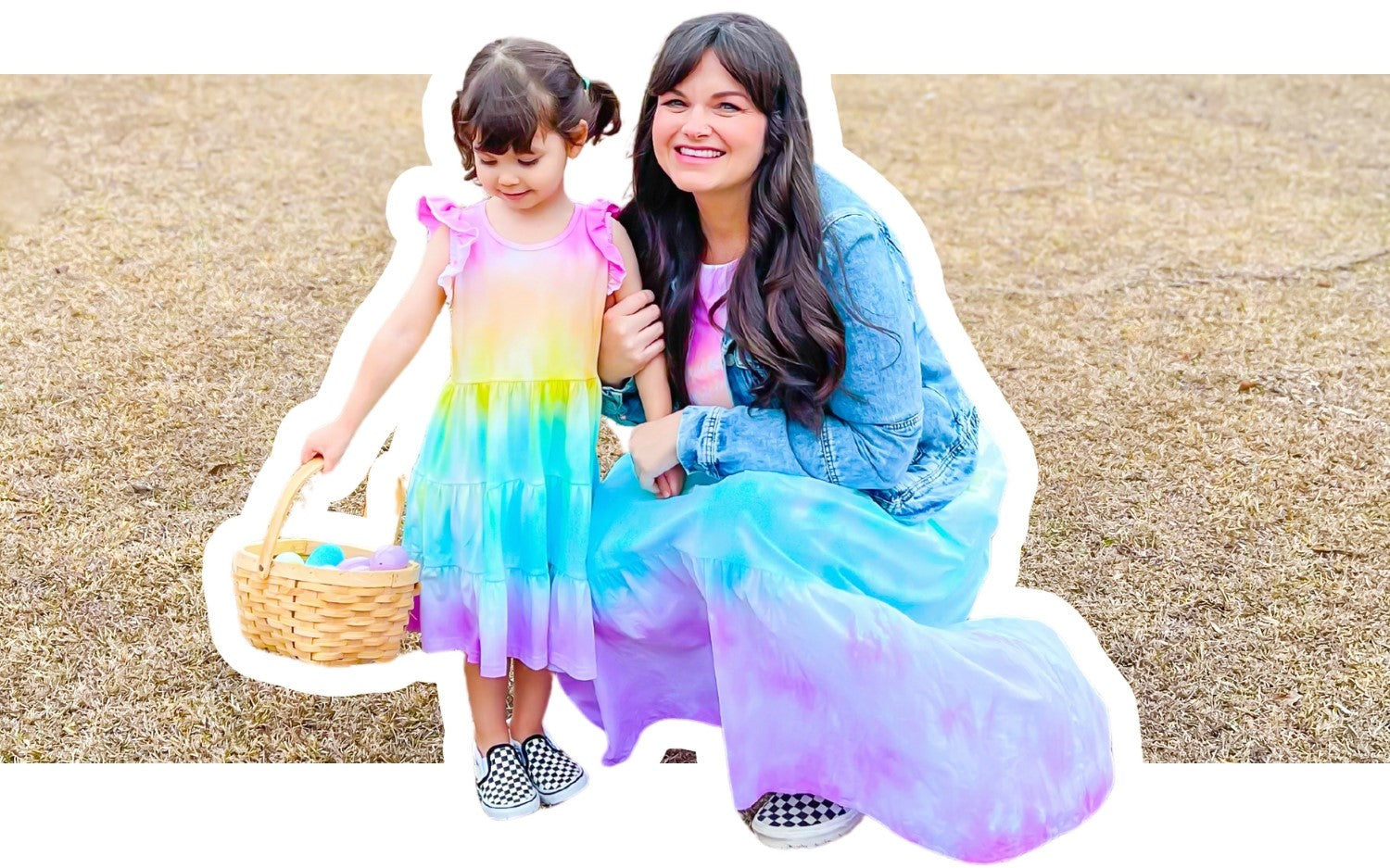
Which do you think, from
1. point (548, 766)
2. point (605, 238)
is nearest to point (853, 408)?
point (605, 238)

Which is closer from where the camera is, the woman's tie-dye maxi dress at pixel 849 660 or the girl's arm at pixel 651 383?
the woman's tie-dye maxi dress at pixel 849 660

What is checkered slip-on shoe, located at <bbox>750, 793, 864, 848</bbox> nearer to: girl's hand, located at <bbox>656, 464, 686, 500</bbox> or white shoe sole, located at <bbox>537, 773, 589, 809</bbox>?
white shoe sole, located at <bbox>537, 773, 589, 809</bbox>

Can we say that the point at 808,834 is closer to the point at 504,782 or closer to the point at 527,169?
the point at 504,782

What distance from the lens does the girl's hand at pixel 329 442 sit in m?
2.32

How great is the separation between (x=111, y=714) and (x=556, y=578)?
47.6 inches

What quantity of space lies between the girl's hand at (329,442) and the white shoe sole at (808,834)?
0.88 meters

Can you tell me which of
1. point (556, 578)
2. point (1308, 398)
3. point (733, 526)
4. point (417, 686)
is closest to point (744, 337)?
point (733, 526)

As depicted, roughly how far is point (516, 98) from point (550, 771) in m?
1.06

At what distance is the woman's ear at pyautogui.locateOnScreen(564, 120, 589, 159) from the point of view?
2209 millimetres

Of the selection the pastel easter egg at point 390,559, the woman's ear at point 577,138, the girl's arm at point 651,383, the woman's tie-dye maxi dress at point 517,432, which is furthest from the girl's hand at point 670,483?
the woman's ear at point 577,138

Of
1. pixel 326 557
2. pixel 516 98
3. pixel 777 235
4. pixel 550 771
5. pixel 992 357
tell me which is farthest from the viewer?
pixel 992 357

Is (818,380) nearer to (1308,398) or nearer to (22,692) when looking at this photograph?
(22,692)

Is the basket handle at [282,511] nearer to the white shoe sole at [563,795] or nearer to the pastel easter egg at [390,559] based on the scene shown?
the pastel easter egg at [390,559]

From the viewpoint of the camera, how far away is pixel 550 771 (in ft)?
8.16
